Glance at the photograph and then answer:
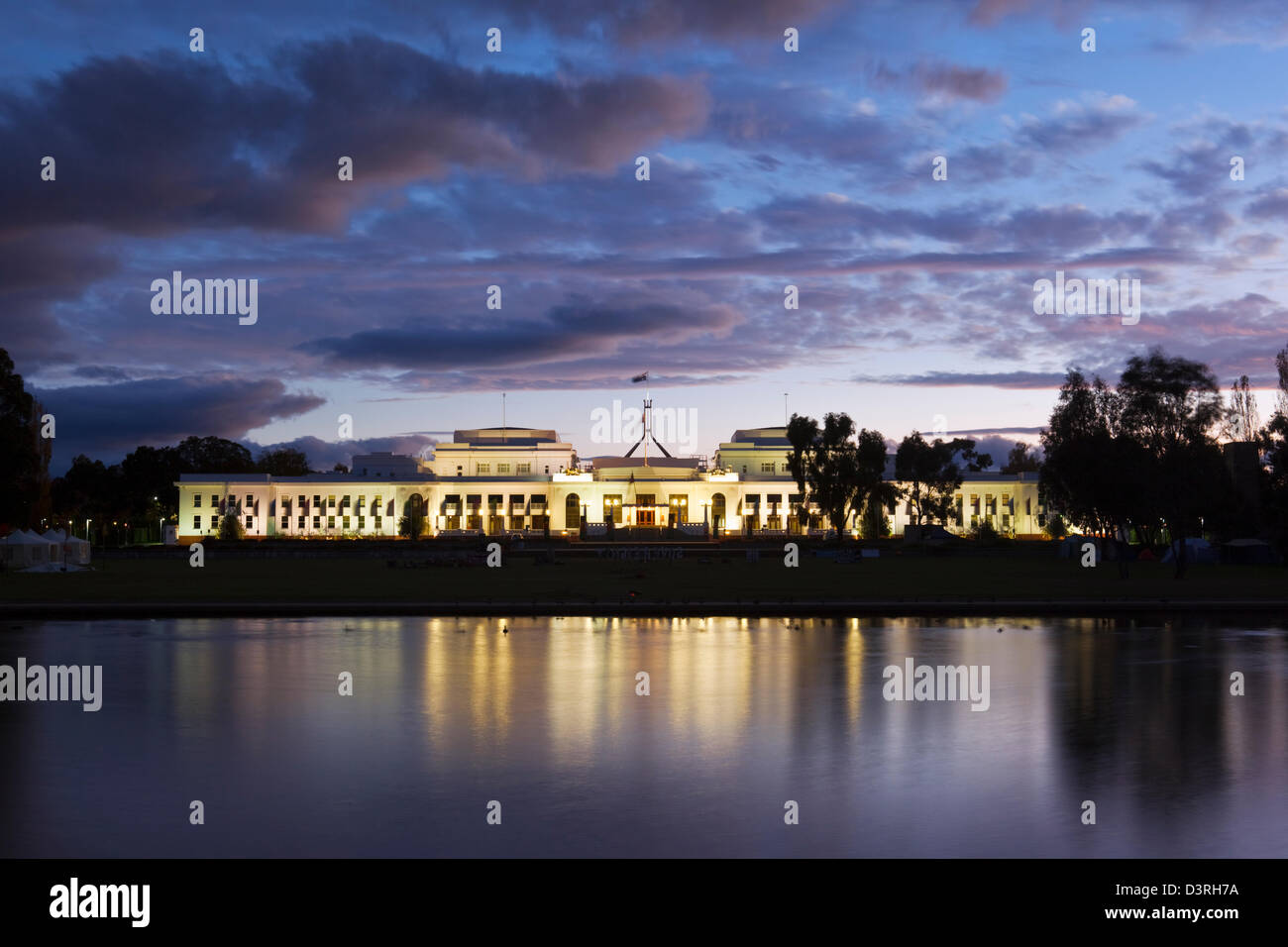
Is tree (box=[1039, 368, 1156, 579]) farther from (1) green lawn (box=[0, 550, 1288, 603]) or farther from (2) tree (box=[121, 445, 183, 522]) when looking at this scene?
(2) tree (box=[121, 445, 183, 522])

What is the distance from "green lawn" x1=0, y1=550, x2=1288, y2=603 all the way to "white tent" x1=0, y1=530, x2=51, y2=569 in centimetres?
339

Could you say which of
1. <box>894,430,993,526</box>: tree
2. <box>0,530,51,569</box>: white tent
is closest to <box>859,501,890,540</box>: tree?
<box>894,430,993,526</box>: tree

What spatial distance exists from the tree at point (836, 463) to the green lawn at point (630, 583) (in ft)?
104

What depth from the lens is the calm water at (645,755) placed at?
36.8ft

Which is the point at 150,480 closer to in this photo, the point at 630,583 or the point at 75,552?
the point at 75,552

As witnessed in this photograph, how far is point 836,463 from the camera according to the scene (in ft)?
343

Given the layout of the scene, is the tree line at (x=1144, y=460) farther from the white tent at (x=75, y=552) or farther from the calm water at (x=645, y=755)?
the white tent at (x=75, y=552)

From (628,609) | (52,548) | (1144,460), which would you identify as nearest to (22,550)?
(52,548)

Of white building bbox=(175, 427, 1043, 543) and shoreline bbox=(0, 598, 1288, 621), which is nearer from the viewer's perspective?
shoreline bbox=(0, 598, 1288, 621)

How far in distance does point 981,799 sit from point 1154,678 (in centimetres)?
1037

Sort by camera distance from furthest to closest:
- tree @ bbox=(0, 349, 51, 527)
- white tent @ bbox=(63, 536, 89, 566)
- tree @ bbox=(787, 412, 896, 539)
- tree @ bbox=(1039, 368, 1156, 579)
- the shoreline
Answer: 1. tree @ bbox=(787, 412, 896, 539)
2. tree @ bbox=(1039, 368, 1156, 579)
3. white tent @ bbox=(63, 536, 89, 566)
4. tree @ bbox=(0, 349, 51, 527)
5. the shoreline

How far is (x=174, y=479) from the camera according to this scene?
6767 inches

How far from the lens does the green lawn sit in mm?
42562

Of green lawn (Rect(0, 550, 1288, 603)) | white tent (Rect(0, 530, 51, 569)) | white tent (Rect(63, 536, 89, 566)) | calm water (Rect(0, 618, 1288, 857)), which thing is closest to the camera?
calm water (Rect(0, 618, 1288, 857))
